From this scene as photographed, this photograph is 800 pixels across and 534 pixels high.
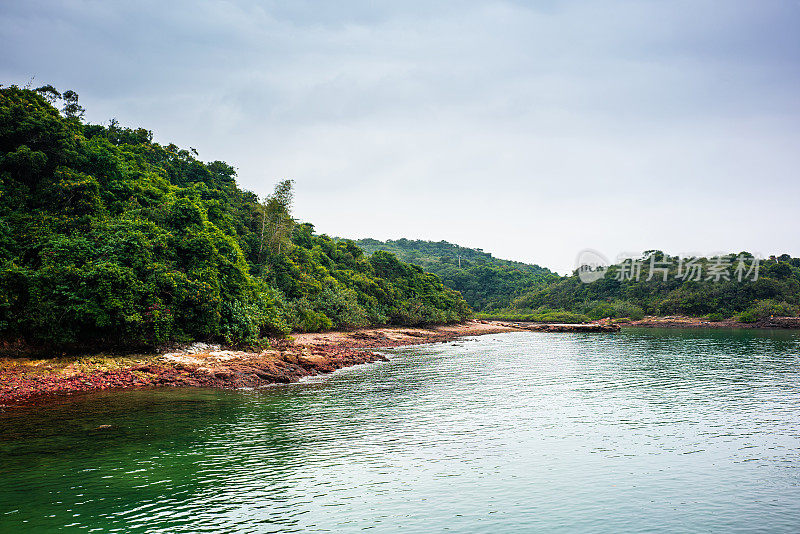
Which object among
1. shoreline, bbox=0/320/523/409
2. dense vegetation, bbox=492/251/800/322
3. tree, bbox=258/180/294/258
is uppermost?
tree, bbox=258/180/294/258

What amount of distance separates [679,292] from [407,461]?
110606mm

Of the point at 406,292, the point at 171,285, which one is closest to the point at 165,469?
the point at 171,285

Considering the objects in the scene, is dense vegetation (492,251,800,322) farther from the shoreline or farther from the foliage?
the shoreline

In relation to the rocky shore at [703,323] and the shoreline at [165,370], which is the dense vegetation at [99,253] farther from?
the rocky shore at [703,323]

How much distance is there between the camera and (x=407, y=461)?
52.5ft

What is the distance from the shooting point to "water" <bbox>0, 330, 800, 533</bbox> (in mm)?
11719

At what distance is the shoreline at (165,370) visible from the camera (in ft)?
78.0

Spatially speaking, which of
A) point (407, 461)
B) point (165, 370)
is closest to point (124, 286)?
point (165, 370)

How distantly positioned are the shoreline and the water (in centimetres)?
226

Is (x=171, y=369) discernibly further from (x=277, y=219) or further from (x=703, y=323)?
(x=703, y=323)

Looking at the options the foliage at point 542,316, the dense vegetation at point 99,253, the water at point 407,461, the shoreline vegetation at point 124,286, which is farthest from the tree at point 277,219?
the foliage at point 542,316

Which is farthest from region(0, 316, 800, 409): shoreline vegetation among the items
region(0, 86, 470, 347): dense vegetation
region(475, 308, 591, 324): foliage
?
region(475, 308, 591, 324): foliage

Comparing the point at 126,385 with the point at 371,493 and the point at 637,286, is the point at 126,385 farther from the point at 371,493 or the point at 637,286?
the point at 637,286

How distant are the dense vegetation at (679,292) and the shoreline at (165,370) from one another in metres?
88.6
